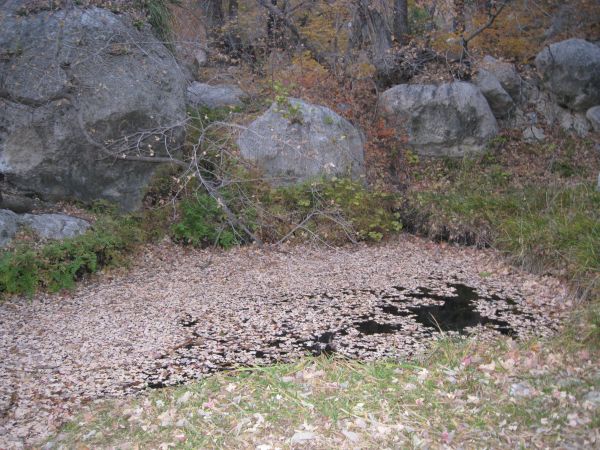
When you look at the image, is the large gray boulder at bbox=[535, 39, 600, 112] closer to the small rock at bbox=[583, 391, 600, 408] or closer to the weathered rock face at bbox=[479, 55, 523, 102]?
the weathered rock face at bbox=[479, 55, 523, 102]

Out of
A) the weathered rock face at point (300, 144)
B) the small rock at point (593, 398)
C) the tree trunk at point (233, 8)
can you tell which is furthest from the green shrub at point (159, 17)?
the small rock at point (593, 398)

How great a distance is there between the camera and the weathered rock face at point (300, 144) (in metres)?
8.44

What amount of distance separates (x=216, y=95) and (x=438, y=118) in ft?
12.0

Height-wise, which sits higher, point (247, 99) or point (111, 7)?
point (111, 7)

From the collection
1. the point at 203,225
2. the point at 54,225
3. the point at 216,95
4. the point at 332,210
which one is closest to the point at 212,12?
the point at 216,95

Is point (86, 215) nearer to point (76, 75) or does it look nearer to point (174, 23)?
point (76, 75)

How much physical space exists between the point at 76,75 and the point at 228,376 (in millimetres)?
4764

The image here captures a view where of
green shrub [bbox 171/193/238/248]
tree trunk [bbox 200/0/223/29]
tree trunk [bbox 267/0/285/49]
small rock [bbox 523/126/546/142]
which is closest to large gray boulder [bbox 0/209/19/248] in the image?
green shrub [bbox 171/193/238/248]

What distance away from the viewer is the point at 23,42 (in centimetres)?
756

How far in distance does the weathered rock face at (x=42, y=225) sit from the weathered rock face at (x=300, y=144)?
8.20ft

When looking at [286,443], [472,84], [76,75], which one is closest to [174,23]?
[76,75]

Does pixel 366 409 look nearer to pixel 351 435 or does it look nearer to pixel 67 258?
pixel 351 435

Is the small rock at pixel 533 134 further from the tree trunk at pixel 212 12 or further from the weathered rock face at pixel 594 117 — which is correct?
the tree trunk at pixel 212 12

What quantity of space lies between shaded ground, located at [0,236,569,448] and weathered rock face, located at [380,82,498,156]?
2999 millimetres
